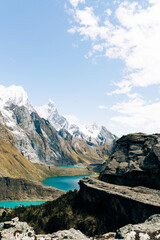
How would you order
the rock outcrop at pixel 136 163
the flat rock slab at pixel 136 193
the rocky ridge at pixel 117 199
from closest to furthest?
the flat rock slab at pixel 136 193, the rocky ridge at pixel 117 199, the rock outcrop at pixel 136 163

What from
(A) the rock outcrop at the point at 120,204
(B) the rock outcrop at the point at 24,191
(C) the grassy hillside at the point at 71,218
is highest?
(A) the rock outcrop at the point at 120,204

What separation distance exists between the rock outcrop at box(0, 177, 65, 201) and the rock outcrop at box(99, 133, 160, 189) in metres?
115

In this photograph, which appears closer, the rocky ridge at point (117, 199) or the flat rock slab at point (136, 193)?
the flat rock slab at point (136, 193)

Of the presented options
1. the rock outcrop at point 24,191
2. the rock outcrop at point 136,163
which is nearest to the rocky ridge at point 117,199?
the rock outcrop at point 136,163

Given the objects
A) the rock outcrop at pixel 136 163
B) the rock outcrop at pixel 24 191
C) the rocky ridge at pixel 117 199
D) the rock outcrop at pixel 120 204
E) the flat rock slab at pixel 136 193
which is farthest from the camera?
the rock outcrop at pixel 24 191

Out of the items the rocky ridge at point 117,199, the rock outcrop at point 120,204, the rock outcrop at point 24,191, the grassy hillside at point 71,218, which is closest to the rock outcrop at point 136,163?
the rocky ridge at point 117,199

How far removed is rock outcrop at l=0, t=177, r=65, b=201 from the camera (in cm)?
14077

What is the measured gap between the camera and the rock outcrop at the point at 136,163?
35.2m

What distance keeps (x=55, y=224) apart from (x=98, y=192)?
10723 millimetres

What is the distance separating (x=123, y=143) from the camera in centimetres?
4750

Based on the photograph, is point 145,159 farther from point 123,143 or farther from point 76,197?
point 76,197

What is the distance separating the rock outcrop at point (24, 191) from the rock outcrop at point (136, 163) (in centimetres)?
11549

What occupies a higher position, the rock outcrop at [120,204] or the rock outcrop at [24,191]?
the rock outcrop at [120,204]

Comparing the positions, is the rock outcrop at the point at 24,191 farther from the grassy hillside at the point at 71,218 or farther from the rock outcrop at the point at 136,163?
the rock outcrop at the point at 136,163
